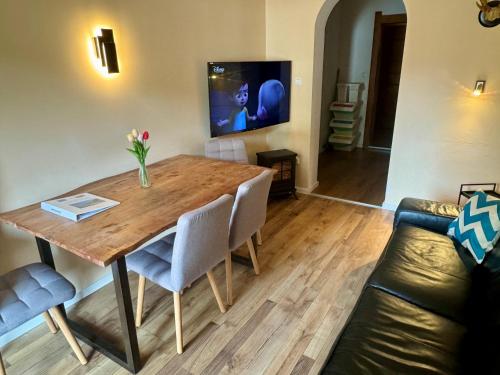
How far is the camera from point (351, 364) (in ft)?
4.44

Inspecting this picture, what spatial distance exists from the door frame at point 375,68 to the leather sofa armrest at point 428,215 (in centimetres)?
385

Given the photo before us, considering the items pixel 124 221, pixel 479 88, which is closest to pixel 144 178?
pixel 124 221

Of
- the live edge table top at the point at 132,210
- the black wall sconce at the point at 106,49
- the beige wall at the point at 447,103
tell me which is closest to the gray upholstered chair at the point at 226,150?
the live edge table top at the point at 132,210

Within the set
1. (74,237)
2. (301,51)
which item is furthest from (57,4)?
(301,51)

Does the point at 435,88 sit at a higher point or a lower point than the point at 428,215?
higher

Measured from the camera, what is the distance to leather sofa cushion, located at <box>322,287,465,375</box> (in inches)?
53.2

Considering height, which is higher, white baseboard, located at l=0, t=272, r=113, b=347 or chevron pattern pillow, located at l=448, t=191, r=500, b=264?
chevron pattern pillow, located at l=448, t=191, r=500, b=264

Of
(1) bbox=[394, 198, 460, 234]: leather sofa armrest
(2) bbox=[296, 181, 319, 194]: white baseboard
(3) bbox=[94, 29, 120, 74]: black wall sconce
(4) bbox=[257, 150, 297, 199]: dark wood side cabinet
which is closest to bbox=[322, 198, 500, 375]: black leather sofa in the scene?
(1) bbox=[394, 198, 460, 234]: leather sofa armrest

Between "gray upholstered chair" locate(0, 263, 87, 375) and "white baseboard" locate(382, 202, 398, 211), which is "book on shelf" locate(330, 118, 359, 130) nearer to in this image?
"white baseboard" locate(382, 202, 398, 211)

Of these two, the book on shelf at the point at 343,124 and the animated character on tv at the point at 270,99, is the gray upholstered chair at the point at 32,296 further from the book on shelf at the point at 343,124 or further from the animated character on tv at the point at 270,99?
the book on shelf at the point at 343,124

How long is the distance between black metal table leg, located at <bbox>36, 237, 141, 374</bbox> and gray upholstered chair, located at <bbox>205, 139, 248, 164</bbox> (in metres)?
1.61

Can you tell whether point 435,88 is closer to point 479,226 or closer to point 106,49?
point 479,226

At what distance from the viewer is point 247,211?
2.27m

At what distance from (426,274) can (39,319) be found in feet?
7.99
